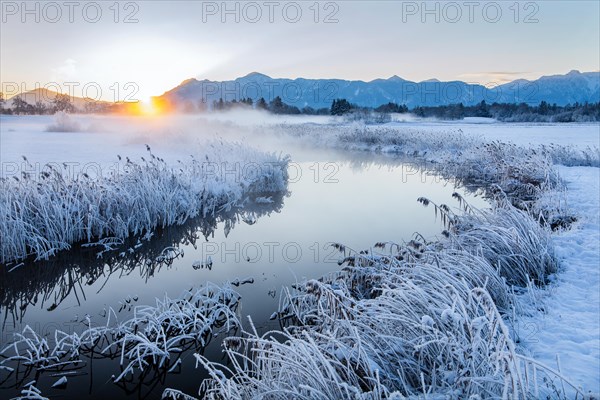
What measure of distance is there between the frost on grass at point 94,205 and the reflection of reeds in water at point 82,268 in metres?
0.32

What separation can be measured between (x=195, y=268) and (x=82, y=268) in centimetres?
187

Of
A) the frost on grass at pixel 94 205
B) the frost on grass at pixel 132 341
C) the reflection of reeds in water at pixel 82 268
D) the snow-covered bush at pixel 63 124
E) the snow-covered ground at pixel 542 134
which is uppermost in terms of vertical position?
the snow-covered bush at pixel 63 124

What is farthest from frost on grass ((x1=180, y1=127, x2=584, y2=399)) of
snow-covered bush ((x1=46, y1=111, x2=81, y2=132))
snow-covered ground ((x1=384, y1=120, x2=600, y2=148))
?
snow-covered bush ((x1=46, y1=111, x2=81, y2=132))

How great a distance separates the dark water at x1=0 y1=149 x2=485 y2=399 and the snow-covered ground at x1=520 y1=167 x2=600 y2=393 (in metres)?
2.79

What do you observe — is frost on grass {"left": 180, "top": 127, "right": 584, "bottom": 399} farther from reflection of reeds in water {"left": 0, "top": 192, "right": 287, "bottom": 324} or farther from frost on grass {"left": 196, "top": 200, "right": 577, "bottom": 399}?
reflection of reeds in water {"left": 0, "top": 192, "right": 287, "bottom": 324}

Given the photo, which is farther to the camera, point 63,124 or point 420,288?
point 63,124

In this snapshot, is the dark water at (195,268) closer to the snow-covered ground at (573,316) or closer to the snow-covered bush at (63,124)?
the snow-covered ground at (573,316)

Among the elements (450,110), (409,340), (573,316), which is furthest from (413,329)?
(450,110)

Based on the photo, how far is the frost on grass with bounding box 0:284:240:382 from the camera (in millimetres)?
4246

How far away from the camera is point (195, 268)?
23.5 ft

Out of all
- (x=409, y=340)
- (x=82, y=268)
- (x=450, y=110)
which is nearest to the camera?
(x=409, y=340)

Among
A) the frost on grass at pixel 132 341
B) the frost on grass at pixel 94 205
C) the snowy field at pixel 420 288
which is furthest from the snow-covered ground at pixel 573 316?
the frost on grass at pixel 94 205

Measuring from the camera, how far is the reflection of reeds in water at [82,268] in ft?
19.7

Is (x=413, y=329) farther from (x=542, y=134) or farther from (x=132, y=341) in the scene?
(x=542, y=134)
